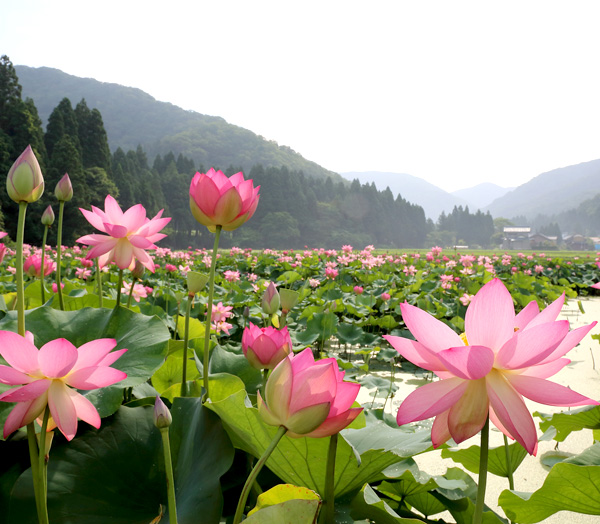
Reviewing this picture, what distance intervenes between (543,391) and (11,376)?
1.40 ft

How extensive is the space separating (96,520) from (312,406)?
31 centimetres

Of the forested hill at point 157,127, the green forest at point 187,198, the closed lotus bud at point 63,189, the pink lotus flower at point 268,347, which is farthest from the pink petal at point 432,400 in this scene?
the forested hill at point 157,127

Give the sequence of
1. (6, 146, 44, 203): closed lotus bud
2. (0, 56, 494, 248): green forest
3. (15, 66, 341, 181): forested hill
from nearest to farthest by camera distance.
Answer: (6, 146, 44, 203): closed lotus bud, (0, 56, 494, 248): green forest, (15, 66, 341, 181): forested hill

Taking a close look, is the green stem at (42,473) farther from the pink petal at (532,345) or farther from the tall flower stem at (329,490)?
the pink petal at (532,345)

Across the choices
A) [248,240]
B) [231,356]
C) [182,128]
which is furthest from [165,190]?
[182,128]

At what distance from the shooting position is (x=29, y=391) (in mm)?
341

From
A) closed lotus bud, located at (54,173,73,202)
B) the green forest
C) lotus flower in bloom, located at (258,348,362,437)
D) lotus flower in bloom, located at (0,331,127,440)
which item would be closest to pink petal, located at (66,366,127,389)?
lotus flower in bloom, located at (0,331,127,440)

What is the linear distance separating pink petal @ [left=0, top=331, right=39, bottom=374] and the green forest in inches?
469

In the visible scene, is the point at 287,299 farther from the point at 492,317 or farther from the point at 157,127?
the point at 157,127

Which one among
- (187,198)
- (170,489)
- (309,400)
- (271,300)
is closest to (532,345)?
(309,400)

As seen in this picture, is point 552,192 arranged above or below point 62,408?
above

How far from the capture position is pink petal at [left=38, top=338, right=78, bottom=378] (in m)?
0.34

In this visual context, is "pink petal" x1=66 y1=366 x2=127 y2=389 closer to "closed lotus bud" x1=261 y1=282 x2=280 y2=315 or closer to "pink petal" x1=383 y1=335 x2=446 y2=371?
"pink petal" x1=383 y1=335 x2=446 y2=371

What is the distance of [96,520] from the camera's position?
461 mm
